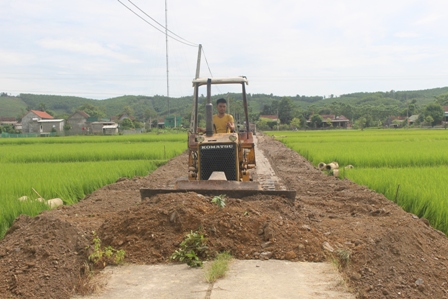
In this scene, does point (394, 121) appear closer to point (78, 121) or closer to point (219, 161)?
point (78, 121)

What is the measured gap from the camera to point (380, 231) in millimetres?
5590

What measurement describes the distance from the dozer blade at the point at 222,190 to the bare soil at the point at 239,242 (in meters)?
0.13

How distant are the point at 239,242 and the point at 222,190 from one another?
4.74ft

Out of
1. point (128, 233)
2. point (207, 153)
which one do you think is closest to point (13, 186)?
point (207, 153)

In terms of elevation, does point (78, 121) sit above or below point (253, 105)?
below

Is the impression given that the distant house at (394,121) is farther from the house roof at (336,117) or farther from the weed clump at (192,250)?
the weed clump at (192,250)

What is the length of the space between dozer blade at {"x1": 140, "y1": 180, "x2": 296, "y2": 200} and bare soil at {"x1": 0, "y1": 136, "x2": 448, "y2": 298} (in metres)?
0.13

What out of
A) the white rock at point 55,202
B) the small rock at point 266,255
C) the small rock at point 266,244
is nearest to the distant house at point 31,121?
the white rock at point 55,202

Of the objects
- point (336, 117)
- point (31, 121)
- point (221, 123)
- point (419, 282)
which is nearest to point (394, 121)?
point (336, 117)

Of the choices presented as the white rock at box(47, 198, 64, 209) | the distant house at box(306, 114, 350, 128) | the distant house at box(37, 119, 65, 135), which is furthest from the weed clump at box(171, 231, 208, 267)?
the distant house at box(306, 114, 350, 128)

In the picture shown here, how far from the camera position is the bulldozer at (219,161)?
21.4 feet

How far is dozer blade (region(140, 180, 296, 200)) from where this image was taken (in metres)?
6.30

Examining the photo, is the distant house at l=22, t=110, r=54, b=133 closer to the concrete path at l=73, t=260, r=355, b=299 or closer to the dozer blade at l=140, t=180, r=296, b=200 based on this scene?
the dozer blade at l=140, t=180, r=296, b=200

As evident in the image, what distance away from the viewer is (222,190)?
20.8 feet
